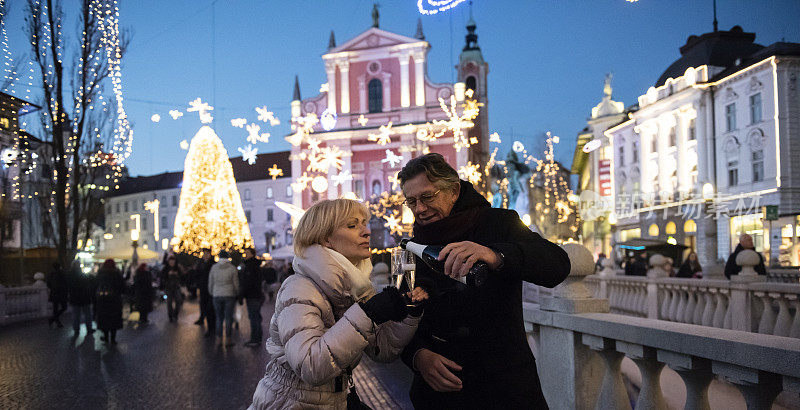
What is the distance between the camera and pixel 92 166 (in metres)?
23.6

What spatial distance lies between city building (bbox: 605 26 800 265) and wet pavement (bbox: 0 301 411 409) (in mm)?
20348

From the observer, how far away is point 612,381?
386 cm

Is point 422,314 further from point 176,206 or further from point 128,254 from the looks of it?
point 176,206

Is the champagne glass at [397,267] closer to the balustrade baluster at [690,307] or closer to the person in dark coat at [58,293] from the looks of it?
the balustrade baluster at [690,307]

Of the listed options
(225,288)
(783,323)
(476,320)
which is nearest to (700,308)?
(783,323)

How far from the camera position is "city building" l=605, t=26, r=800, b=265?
33125 millimetres

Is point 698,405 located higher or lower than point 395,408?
higher

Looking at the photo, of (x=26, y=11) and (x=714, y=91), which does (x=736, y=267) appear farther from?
(x=714, y=91)

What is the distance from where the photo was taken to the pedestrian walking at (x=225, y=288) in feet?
41.7

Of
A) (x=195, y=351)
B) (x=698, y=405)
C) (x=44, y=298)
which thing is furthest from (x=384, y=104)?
(x=698, y=405)

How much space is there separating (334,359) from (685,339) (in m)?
1.53

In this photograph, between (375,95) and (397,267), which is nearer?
(397,267)

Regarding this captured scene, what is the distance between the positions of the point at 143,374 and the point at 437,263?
7957 millimetres

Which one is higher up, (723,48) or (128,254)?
(723,48)
